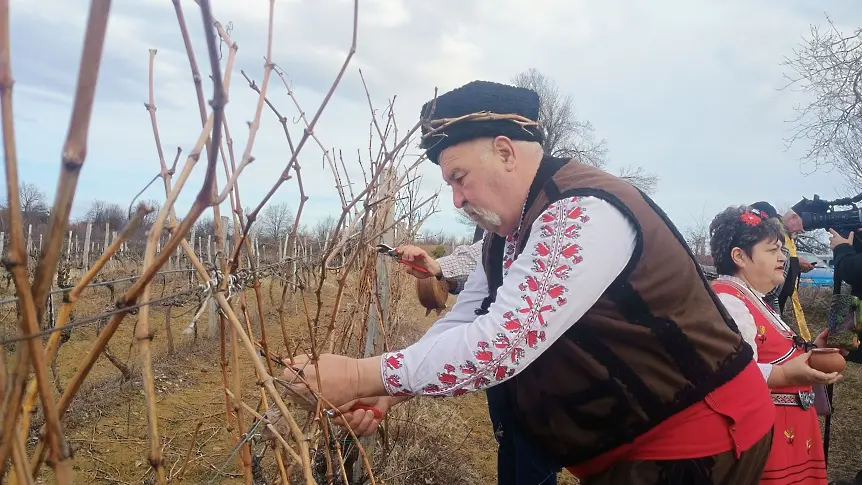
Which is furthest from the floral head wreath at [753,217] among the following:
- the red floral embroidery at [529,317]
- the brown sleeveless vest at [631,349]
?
the red floral embroidery at [529,317]

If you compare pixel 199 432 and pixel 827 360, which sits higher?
pixel 827 360

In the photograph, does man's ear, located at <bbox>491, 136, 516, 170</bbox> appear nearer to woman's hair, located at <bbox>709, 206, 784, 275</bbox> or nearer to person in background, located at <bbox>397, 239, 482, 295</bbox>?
person in background, located at <bbox>397, 239, 482, 295</bbox>

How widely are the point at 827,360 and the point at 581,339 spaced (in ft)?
4.59

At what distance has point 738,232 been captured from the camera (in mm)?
2545

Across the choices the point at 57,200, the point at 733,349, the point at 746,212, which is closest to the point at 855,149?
the point at 746,212

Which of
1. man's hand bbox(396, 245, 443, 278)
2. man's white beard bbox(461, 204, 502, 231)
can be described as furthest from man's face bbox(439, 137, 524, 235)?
man's hand bbox(396, 245, 443, 278)

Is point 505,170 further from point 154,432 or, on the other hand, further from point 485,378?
point 154,432

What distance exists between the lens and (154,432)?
78 centimetres

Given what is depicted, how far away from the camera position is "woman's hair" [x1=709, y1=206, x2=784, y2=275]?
2.50 m

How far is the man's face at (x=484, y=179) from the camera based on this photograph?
1479 mm

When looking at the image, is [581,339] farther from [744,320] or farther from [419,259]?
[419,259]

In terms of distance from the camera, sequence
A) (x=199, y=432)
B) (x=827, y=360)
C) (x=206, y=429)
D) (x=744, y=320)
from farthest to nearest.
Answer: (x=199, y=432) < (x=206, y=429) < (x=744, y=320) < (x=827, y=360)

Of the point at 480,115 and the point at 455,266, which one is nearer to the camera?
the point at 480,115

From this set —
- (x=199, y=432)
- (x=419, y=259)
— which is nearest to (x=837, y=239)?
(x=419, y=259)
